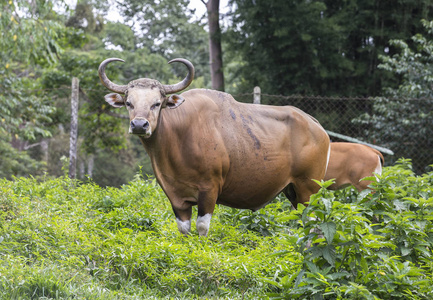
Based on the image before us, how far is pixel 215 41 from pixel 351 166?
10.0m

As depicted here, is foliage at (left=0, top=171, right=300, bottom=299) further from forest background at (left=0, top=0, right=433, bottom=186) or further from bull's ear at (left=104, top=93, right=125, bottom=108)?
forest background at (left=0, top=0, right=433, bottom=186)

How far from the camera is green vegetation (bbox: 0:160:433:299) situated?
3811 mm

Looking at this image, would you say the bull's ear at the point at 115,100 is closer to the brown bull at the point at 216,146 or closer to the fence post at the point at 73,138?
the brown bull at the point at 216,146

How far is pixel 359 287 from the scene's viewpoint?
3.53 metres

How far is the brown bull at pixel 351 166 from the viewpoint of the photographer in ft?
25.6

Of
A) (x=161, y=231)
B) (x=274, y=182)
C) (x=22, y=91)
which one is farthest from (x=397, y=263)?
(x=22, y=91)

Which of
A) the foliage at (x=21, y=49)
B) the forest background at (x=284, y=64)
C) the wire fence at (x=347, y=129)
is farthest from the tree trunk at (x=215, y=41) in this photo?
the foliage at (x=21, y=49)

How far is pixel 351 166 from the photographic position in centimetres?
787

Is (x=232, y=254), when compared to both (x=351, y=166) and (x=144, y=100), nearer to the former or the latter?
(x=144, y=100)

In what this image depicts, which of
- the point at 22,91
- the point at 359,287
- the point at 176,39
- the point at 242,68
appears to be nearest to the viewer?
the point at 359,287

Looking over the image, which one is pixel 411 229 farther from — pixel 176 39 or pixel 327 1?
pixel 176 39

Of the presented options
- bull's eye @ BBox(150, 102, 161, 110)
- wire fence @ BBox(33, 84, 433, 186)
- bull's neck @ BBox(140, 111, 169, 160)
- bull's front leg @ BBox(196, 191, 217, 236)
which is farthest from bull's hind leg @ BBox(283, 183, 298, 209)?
wire fence @ BBox(33, 84, 433, 186)

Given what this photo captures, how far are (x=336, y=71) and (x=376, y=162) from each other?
7.87 m

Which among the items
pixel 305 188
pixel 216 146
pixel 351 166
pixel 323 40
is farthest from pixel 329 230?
pixel 323 40
